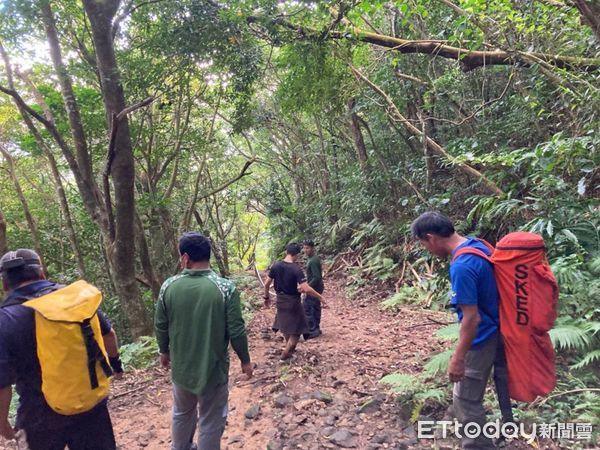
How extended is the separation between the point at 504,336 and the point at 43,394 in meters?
3.11

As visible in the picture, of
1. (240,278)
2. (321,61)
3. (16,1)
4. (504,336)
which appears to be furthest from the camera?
(240,278)

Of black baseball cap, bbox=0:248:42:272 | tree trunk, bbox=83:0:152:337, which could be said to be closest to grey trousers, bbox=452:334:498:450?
black baseball cap, bbox=0:248:42:272

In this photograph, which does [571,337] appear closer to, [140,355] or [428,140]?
A: [428,140]

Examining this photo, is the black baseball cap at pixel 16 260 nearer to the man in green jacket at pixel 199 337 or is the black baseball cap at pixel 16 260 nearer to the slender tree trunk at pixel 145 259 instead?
the man in green jacket at pixel 199 337

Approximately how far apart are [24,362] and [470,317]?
294 centimetres

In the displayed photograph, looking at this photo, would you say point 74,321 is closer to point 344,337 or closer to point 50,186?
point 344,337

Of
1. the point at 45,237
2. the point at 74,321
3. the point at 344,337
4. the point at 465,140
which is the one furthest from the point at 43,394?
the point at 45,237

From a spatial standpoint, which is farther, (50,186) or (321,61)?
(50,186)

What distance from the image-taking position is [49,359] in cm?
246

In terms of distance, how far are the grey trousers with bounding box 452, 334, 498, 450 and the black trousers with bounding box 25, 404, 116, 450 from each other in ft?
8.45

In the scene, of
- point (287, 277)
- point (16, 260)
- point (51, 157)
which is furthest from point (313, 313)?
point (51, 157)

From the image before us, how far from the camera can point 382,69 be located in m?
9.84

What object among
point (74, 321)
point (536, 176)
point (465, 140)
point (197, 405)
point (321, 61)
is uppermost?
point (321, 61)

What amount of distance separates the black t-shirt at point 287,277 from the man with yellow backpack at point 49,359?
130 inches
